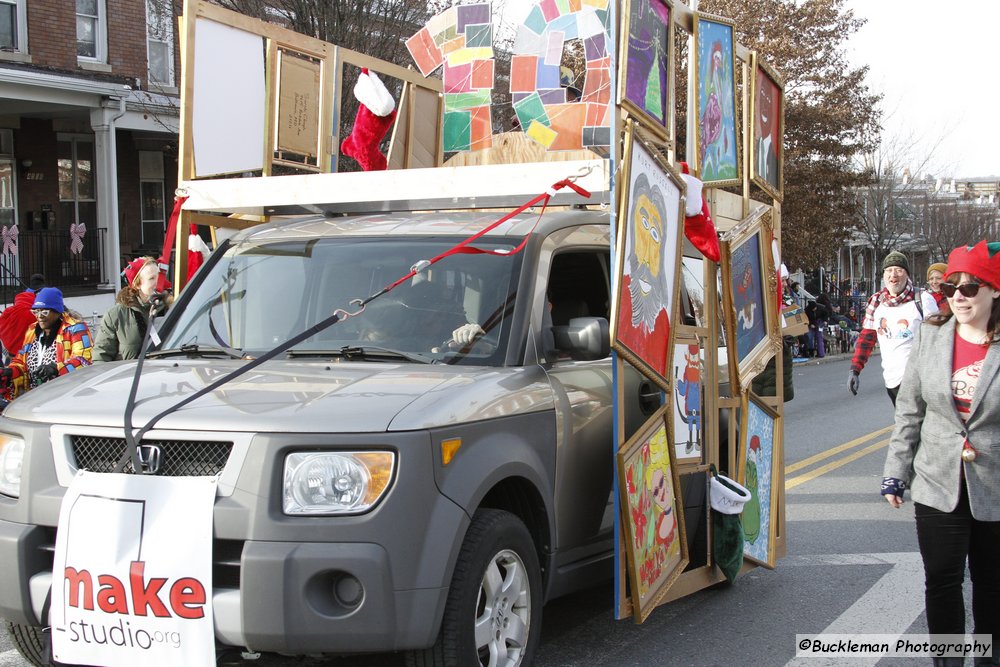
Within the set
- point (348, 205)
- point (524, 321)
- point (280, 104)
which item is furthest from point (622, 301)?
point (280, 104)

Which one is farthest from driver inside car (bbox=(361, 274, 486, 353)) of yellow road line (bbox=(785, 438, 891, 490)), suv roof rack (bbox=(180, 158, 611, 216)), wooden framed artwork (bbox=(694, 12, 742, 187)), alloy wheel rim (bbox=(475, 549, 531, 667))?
yellow road line (bbox=(785, 438, 891, 490))

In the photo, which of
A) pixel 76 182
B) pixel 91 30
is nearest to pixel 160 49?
pixel 91 30

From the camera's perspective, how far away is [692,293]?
265 inches

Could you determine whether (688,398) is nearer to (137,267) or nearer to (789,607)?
(789,607)

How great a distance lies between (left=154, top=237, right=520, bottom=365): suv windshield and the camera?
4805 millimetres

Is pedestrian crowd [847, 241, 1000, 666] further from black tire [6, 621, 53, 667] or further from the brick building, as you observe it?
the brick building

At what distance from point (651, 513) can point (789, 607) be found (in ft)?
4.90

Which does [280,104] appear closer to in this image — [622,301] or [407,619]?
[622,301]

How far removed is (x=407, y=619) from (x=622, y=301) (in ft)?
5.50

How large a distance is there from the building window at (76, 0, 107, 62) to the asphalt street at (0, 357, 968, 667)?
1595 centimetres

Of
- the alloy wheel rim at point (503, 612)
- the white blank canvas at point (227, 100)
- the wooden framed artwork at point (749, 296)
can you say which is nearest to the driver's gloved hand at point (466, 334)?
the alloy wheel rim at point (503, 612)

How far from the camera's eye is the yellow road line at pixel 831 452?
10564 millimetres

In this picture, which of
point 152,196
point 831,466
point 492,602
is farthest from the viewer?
point 152,196

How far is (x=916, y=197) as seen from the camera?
4925 centimetres
